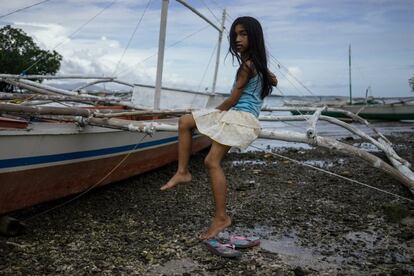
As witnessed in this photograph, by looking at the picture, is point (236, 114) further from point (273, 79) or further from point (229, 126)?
point (273, 79)

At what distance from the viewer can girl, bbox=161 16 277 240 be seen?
12.2ft

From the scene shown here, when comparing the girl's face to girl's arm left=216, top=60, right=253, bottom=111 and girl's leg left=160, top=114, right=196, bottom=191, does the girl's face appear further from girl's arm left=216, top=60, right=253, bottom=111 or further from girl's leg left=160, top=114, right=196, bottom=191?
girl's leg left=160, top=114, right=196, bottom=191

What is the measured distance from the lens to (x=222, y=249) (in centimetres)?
394

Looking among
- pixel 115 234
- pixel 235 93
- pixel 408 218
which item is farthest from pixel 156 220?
pixel 408 218

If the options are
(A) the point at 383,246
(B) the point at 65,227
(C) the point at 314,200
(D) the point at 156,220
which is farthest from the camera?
(C) the point at 314,200

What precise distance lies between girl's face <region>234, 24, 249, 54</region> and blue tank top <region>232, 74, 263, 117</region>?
30cm

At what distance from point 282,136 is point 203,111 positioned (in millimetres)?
1255

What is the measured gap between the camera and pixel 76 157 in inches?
219

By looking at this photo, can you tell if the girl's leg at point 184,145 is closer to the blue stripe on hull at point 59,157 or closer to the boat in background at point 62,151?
the boat in background at point 62,151

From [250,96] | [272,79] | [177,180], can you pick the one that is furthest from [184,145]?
[272,79]

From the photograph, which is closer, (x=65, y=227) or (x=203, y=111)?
(x=203, y=111)

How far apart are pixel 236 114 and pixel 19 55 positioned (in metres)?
42.7

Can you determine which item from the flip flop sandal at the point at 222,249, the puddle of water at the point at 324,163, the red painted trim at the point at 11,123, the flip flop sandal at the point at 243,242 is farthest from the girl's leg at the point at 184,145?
the puddle of water at the point at 324,163

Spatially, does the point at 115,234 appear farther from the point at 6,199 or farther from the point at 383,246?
the point at 383,246
